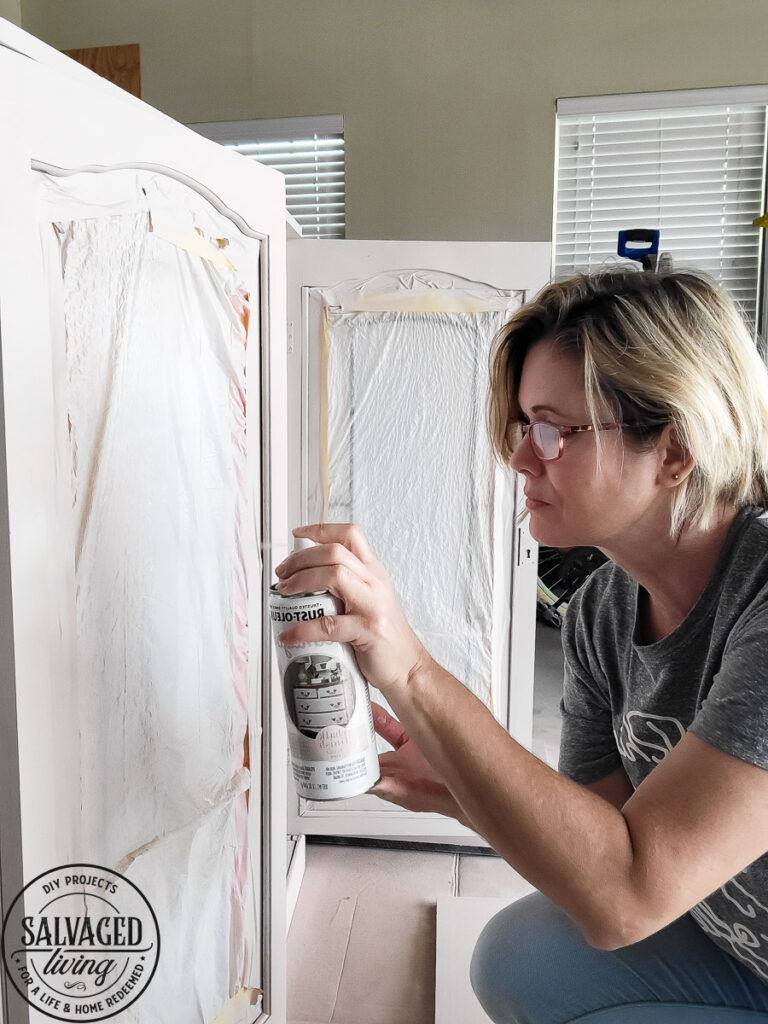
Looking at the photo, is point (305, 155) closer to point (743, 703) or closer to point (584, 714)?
point (584, 714)

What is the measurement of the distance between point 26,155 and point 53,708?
527 mm

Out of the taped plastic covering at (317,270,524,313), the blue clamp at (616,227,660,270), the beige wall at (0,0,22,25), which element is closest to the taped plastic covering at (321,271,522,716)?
the taped plastic covering at (317,270,524,313)

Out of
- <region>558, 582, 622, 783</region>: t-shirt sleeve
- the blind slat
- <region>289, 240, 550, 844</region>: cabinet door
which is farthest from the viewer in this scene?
the blind slat

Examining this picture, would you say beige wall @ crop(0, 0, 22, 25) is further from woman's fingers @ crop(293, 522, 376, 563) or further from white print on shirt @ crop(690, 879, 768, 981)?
white print on shirt @ crop(690, 879, 768, 981)

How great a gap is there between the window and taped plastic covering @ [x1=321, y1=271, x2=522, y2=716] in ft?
2.54

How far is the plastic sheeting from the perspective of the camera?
195 centimetres

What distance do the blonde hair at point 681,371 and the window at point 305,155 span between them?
1.78 metres

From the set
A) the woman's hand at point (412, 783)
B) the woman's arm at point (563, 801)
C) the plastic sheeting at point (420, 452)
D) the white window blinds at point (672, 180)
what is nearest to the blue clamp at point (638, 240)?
the white window blinds at point (672, 180)

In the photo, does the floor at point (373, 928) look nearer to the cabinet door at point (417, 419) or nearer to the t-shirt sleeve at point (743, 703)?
the cabinet door at point (417, 419)

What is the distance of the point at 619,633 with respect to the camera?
43.5 inches

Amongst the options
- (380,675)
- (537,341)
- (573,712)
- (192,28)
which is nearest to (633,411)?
(537,341)

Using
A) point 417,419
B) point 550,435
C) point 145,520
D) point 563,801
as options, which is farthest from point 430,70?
point 563,801

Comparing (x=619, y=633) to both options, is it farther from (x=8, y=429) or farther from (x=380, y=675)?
(x=8, y=429)

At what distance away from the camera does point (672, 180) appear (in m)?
2.51
